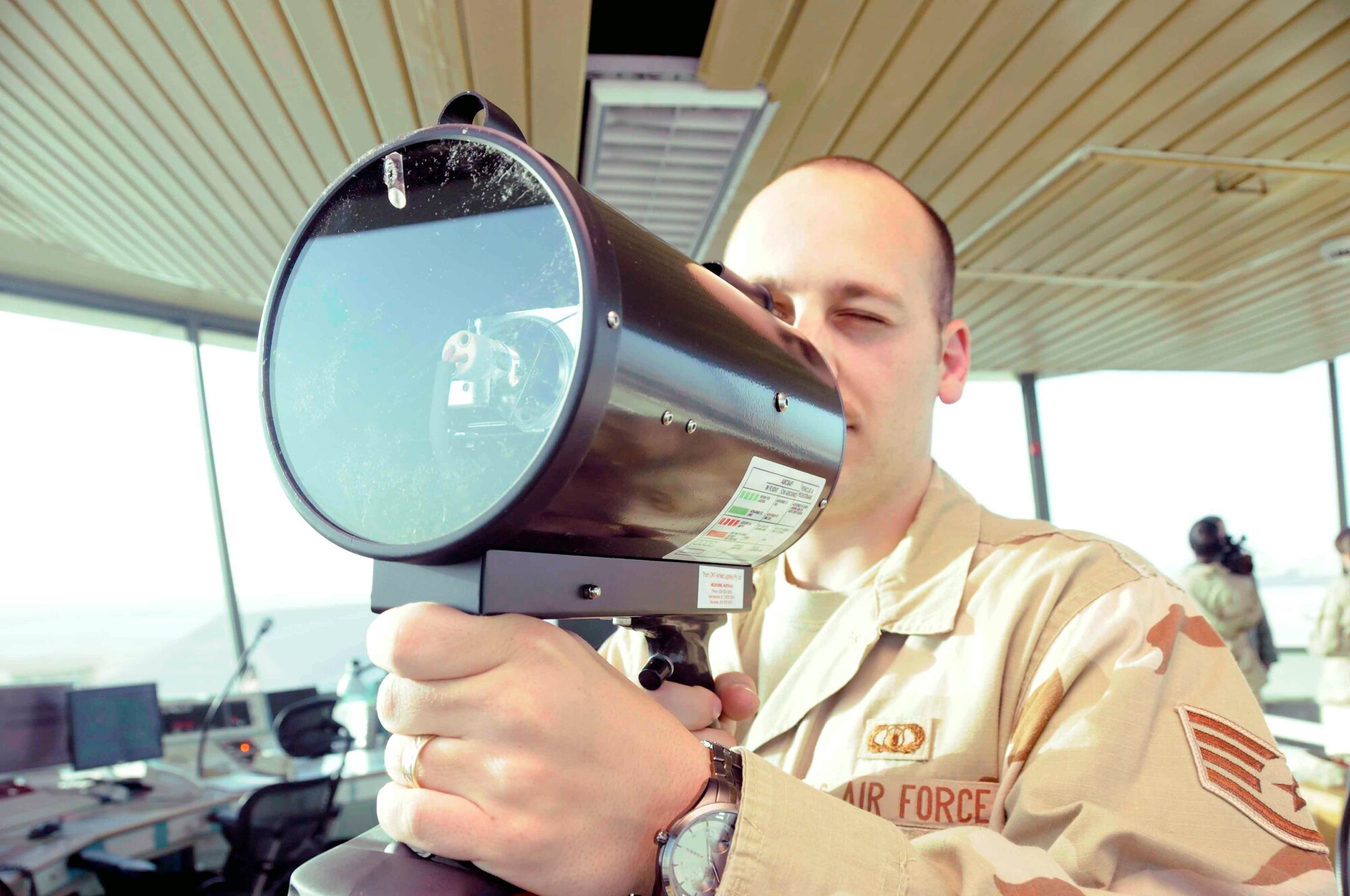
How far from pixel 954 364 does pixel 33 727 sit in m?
4.27

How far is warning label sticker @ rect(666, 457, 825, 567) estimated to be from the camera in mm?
655

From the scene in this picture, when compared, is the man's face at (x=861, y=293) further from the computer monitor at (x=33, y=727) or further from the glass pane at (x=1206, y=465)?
the glass pane at (x=1206, y=465)

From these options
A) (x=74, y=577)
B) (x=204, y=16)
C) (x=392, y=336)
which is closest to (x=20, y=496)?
(x=74, y=577)

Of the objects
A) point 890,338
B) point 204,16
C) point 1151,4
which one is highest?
point 204,16

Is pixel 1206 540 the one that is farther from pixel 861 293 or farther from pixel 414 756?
pixel 414 756

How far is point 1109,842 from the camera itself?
2.06 ft

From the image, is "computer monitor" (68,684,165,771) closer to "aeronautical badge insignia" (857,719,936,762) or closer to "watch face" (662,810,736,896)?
"aeronautical badge insignia" (857,719,936,762)

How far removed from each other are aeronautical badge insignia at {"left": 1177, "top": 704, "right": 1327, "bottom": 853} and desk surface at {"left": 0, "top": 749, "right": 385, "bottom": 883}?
3.01 meters

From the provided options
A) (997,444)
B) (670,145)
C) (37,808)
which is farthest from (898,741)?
(997,444)

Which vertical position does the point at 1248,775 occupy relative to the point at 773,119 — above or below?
below

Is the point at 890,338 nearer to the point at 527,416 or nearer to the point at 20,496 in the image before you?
the point at 527,416

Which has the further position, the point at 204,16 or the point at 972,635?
the point at 204,16

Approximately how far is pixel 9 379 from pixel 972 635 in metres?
5.21

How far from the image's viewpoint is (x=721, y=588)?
2.39ft
